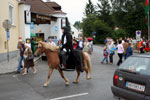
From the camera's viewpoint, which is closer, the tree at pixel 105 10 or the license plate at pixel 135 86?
the license plate at pixel 135 86

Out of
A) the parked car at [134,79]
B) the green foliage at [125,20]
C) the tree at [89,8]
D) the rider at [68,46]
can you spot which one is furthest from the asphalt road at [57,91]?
the tree at [89,8]

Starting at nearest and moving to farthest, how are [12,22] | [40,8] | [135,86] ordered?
[135,86] < [12,22] < [40,8]

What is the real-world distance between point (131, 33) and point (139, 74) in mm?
48508

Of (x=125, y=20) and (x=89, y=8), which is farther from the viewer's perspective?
(x=89, y=8)

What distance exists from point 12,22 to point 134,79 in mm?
17760

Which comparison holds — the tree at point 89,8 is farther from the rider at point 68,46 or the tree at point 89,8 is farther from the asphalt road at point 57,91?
the rider at point 68,46

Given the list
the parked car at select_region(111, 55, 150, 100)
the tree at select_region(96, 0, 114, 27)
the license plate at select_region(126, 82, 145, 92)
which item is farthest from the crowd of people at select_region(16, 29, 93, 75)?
the tree at select_region(96, 0, 114, 27)

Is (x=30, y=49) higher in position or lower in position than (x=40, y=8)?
lower

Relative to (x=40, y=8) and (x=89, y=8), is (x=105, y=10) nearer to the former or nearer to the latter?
(x=89, y=8)

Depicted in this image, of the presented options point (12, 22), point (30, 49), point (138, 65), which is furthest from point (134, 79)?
point (12, 22)

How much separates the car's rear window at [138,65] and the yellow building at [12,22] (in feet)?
42.7

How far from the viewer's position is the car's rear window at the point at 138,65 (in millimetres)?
4781

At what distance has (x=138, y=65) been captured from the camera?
5.06 metres

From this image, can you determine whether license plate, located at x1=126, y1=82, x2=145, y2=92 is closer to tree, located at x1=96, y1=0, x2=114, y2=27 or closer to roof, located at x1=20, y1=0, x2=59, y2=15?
roof, located at x1=20, y1=0, x2=59, y2=15
